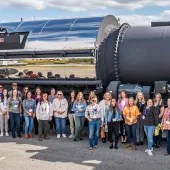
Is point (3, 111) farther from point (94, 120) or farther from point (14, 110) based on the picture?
point (94, 120)

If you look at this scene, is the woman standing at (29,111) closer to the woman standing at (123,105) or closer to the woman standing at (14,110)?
the woman standing at (14,110)

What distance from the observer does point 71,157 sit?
730 cm

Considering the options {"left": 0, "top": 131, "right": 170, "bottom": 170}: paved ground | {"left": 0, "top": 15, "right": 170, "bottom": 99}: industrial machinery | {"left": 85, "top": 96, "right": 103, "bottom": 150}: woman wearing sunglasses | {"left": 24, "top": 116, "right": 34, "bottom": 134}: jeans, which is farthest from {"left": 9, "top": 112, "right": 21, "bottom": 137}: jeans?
{"left": 85, "top": 96, "right": 103, "bottom": 150}: woman wearing sunglasses

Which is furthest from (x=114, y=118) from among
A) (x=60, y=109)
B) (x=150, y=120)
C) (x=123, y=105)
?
(x=60, y=109)

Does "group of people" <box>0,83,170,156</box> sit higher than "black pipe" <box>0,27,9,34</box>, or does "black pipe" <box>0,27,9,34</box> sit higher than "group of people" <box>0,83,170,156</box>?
"black pipe" <box>0,27,9,34</box>

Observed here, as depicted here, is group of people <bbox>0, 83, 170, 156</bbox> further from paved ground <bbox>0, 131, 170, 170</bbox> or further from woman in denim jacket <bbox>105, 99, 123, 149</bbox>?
paved ground <bbox>0, 131, 170, 170</bbox>

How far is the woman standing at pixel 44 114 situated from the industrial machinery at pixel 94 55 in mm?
633

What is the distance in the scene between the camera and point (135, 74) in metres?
Answer: 8.55

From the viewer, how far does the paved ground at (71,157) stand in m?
6.73

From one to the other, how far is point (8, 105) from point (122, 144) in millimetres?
3263

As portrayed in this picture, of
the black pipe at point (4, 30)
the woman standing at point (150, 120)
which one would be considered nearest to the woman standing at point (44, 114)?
the black pipe at point (4, 30)

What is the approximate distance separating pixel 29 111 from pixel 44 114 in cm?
45

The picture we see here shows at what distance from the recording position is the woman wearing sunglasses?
7.93 meters

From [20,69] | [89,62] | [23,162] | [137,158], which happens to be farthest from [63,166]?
[20,69]
